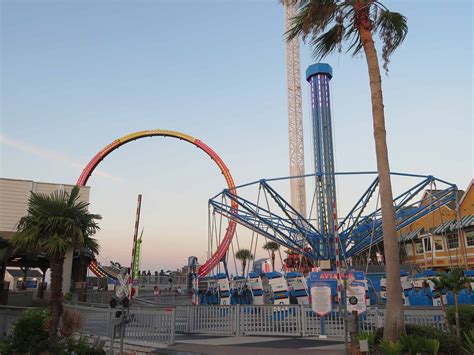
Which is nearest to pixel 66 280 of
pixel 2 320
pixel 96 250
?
pixel 2 320

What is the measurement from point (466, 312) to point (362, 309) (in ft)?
10.8

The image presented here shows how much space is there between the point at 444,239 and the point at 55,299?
3690 cm

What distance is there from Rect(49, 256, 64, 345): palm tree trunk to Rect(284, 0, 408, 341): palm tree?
31.6 feet

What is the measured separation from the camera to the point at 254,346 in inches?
508

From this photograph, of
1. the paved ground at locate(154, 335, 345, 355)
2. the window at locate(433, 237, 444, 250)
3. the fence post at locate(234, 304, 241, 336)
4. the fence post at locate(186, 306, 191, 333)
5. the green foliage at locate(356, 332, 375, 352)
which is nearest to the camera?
the green foliage at locate(356, 332, 375, 352)

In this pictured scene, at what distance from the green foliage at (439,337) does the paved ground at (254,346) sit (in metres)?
1.80

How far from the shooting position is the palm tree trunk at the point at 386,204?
1010 cm

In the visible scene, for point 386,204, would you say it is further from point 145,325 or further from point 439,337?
point 145,325

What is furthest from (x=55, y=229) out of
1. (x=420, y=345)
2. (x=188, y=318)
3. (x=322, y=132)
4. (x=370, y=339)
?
(x=322, y=132)

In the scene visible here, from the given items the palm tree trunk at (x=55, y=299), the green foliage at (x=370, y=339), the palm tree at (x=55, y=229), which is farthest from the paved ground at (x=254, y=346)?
the palm tree at (x=55, y=229)

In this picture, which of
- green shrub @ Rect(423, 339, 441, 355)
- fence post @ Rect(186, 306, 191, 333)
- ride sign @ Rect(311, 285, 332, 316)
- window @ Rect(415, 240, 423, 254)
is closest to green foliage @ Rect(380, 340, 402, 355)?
green shrub @ Rect(423, 339, 441, 355)

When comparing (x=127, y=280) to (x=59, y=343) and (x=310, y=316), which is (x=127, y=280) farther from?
(x=310, y=316)

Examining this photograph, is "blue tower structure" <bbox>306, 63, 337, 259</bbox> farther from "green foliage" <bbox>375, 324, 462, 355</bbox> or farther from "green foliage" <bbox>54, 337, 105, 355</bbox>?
"green foliage" <bbox>54, 337, 105, 355</bbox>

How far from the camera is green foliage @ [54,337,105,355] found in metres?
12.0
